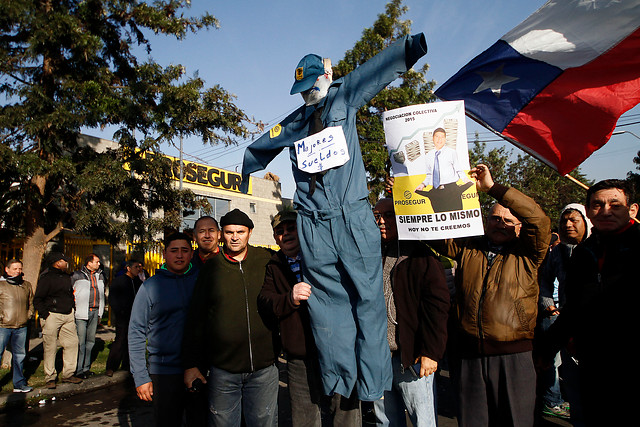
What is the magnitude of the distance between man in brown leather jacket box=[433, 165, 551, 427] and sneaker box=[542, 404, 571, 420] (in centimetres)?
264

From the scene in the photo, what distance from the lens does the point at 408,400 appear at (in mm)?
2826

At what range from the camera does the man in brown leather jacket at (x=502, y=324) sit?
2.71m

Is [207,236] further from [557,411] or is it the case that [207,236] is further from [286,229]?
[557,411]

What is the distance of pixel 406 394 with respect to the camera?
2.83 metres

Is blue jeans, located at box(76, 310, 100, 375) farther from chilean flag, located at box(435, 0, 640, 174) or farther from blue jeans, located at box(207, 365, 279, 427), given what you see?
chilean flag, located at box(435, 0, 640, 174)

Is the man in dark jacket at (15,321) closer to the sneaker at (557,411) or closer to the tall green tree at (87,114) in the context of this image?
the tall green tree at (87,114)

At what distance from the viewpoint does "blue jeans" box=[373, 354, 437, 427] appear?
2.79m

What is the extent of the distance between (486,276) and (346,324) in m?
1.01

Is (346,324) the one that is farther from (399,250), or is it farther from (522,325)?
(522,325)

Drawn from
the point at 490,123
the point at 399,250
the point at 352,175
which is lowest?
the point at 399,250

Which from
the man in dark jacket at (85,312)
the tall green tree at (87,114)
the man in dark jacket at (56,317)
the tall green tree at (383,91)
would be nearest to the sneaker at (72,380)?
the man in dark jacket at (56,317)

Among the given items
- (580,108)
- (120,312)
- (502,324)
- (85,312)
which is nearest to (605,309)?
(502,324)

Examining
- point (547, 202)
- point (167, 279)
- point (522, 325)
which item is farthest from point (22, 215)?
point (547, 202)

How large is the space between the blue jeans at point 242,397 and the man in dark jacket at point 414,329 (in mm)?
729
